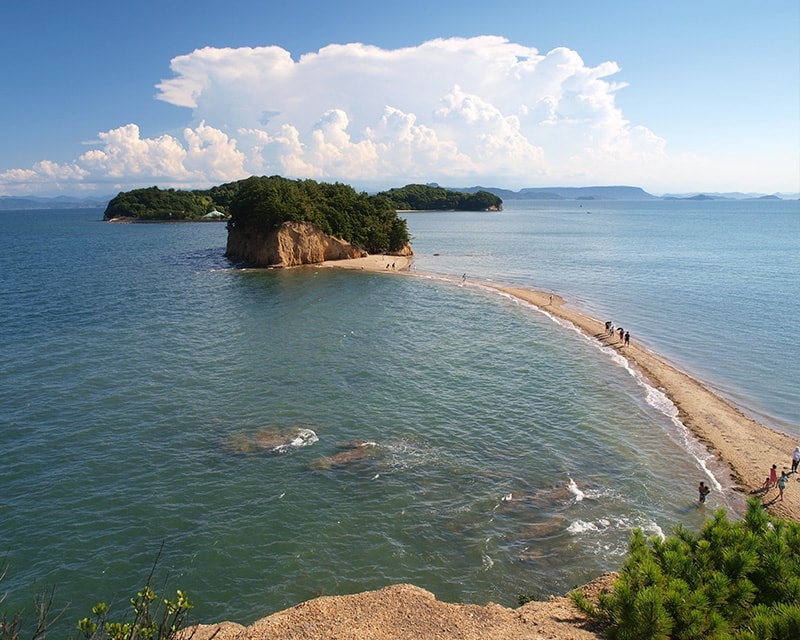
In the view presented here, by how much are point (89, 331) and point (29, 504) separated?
30.1 meters

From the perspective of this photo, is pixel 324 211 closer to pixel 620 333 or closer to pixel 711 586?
pixel 620 333

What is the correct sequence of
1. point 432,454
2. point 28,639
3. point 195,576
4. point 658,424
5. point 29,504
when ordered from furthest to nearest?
point 658,424 < point 432,454 < point 29,504 < point 195,576 < point 28,639

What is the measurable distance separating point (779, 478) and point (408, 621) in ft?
71.1

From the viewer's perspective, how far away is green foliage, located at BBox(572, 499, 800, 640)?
11578mm

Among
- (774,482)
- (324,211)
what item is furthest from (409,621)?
(324,211)

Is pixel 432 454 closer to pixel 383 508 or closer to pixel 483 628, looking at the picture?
pixel 383 508

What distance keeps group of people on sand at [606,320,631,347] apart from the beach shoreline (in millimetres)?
290

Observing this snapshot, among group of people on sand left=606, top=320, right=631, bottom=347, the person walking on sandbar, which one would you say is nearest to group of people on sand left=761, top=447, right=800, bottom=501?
the person walking on sandbar

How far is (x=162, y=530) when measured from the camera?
71.1 feet

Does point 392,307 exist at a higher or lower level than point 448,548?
higher

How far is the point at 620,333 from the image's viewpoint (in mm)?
50094

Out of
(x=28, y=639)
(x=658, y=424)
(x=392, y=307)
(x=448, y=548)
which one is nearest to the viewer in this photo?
(x=28, y=639)

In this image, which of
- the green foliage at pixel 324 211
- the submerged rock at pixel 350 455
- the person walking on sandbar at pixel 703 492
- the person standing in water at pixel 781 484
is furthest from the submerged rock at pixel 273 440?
the green foliage at pixel 324 211

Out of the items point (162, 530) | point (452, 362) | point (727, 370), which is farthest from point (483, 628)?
point (727, 370)
